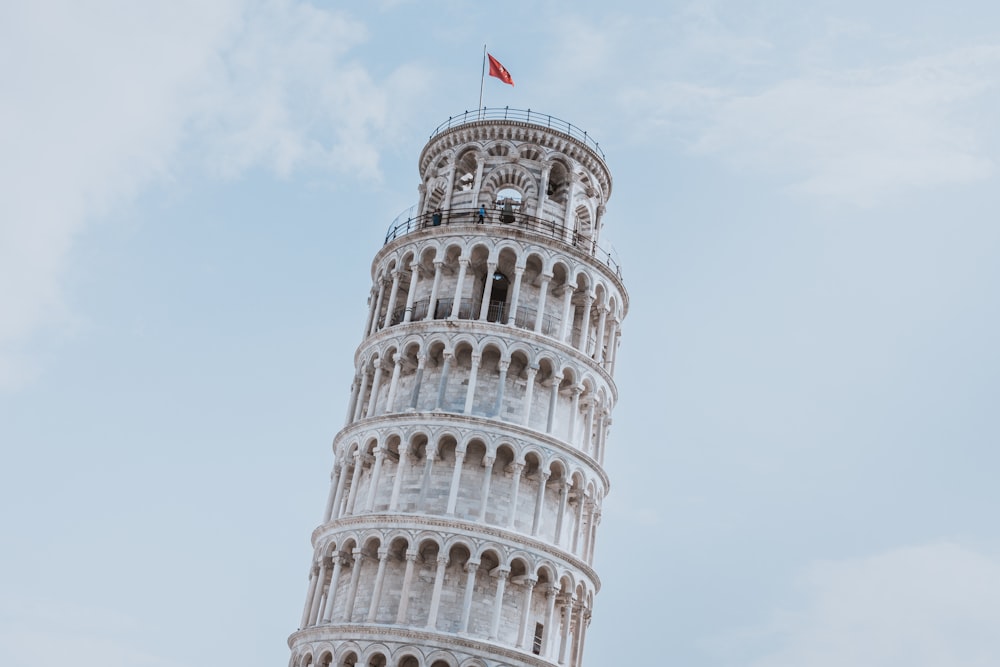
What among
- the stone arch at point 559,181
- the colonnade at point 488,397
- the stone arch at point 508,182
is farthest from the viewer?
the stone arch at point 559,181

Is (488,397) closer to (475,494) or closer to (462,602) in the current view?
(475,494)

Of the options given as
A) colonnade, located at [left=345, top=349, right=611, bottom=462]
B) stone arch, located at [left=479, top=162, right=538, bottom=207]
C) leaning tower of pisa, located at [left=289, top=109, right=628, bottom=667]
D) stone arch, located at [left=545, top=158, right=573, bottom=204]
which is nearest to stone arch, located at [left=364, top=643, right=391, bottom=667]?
leaning tower of pisa, located at [left=289, top=109, right=628, bottom=667]

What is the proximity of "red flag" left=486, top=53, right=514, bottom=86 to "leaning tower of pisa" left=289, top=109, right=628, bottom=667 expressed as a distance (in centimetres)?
358

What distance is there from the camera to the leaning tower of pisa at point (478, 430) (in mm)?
43094

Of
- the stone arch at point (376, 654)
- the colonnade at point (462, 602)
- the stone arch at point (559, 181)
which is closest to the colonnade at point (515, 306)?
the stone arch at point (559, 181)

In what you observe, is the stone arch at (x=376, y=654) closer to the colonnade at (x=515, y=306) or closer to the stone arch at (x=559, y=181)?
the colonnade at (x=515, y=306)

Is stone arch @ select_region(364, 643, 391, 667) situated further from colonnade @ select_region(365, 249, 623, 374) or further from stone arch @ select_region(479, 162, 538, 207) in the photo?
stone arch @ select_region(479, 162, 538, 207)

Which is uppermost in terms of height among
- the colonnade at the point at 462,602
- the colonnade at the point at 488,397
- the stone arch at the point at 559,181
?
the stone arch at the point at 559,181

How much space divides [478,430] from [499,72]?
21.1m

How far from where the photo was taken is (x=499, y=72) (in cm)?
5631

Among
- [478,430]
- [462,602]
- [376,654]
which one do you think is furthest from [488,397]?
[376,654]

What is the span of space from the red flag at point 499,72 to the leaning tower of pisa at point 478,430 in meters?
3.58

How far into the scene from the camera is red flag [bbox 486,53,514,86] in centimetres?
5622

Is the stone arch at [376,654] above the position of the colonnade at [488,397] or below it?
below
